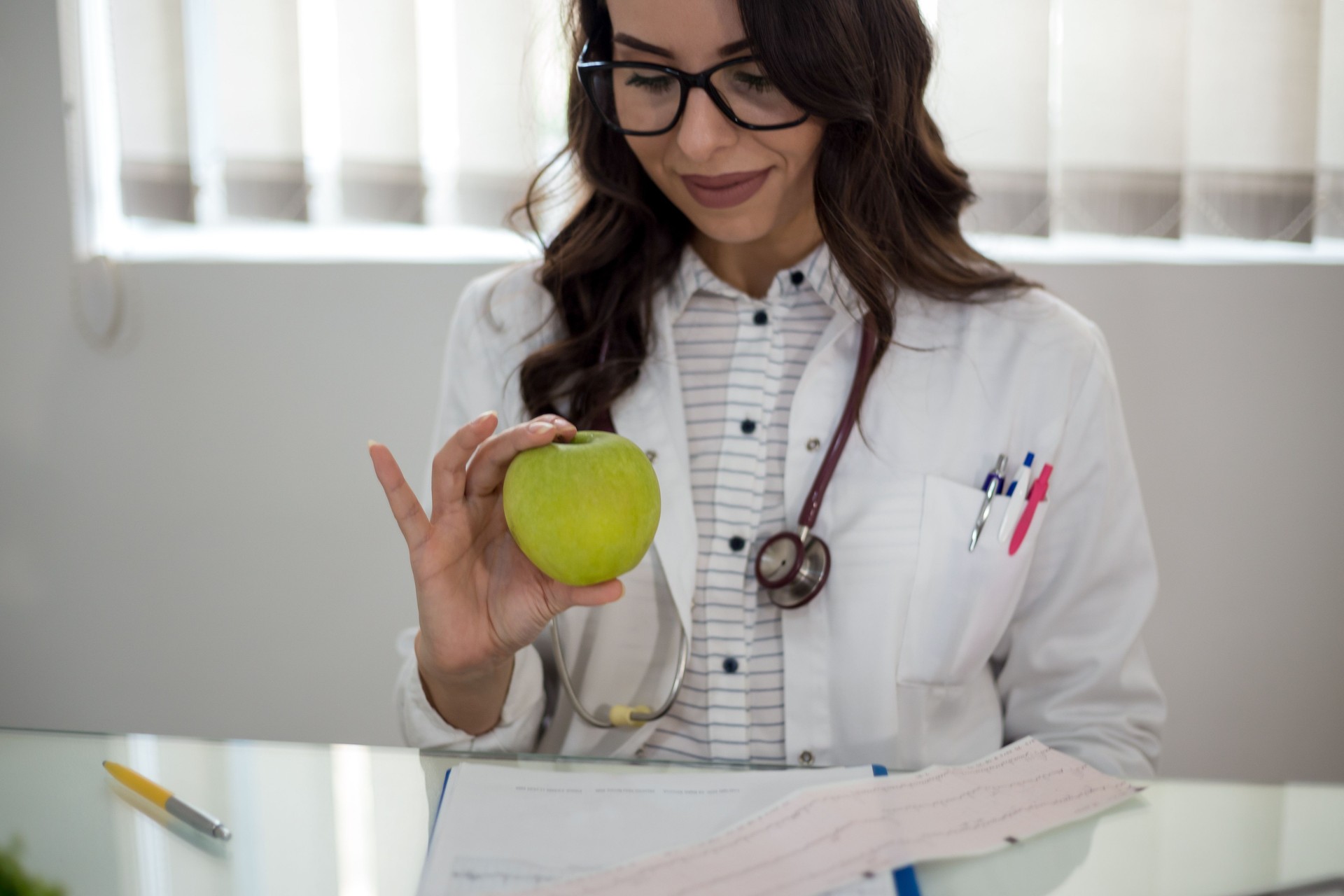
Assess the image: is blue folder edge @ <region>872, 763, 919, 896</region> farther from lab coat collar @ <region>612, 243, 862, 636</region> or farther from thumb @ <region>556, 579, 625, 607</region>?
lab coat collar @ <region>612, 243, 862, 636</region>

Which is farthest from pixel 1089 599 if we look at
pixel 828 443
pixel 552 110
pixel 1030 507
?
pixel 552 110

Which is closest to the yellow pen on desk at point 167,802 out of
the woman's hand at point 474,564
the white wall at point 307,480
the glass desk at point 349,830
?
the glass desk at point 349,830

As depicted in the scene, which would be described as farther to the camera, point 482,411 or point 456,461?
point 482,411

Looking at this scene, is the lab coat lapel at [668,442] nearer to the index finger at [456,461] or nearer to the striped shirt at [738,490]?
the striped shirt at [738,490]

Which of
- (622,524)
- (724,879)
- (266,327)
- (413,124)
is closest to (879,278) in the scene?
(622,524)

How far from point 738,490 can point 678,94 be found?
0.37m

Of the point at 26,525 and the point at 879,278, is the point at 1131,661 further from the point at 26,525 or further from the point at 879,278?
the point at 26,525

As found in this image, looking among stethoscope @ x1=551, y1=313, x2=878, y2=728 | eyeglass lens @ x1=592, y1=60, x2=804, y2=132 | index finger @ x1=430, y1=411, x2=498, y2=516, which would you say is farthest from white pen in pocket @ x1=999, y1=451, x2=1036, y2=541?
index finger @ x1=430, y1=411, x2=498, y2=516

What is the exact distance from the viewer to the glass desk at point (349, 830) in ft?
1.90

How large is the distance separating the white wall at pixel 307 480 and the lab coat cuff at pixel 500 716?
75cm

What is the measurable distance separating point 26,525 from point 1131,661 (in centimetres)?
173

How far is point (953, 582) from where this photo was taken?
38.0 inches

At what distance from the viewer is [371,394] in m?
1.65

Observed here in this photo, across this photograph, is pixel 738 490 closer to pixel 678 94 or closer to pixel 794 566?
pixel 794 566
